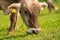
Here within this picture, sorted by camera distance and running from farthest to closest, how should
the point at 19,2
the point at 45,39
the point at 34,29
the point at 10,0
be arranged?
1. the point at 10,0
2. the point at 19,2
3. the point at 34,29
4. the point at 45,39

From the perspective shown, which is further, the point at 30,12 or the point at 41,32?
the point at 41,32

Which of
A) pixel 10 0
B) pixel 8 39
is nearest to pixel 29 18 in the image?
pixel 8 39

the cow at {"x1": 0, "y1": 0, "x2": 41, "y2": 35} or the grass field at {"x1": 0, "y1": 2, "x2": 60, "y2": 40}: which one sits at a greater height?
the cow at {"x1": 0, "y1": 0, "x2": 41, "y2": 35}

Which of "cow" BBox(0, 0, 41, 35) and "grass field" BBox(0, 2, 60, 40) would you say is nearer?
"grass field" BBox(0, 2, 60, 40)

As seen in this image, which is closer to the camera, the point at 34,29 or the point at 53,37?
the point at 53,37

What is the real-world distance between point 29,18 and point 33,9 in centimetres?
36

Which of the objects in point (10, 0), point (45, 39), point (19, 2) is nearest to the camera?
point (45, 39)

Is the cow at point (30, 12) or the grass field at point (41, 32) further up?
the cow at point (30, 12)

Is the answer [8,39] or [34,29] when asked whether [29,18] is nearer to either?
[34,29]

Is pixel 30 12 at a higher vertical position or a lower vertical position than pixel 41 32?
higher

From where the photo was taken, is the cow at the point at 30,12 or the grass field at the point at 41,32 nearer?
the grass field at the point at 41,32

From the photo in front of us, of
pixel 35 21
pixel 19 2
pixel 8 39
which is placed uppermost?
pixel 19 2

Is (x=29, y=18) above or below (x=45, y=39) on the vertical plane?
above

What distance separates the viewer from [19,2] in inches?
368
